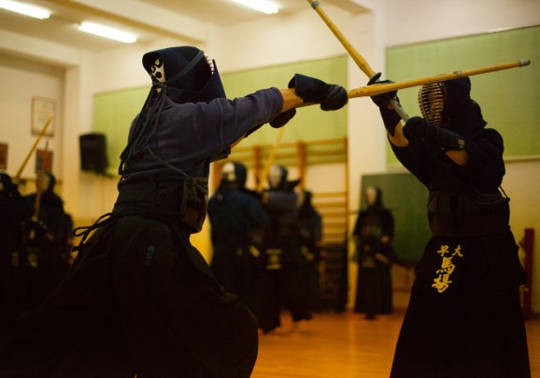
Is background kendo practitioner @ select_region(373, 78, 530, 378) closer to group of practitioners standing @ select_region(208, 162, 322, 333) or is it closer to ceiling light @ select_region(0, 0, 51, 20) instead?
group of practitioners standing @ select_region(208, 162, 322, 333)

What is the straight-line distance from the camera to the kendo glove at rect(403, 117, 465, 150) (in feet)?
8.95

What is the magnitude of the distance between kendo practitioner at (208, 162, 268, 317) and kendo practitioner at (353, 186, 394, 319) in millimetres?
1653

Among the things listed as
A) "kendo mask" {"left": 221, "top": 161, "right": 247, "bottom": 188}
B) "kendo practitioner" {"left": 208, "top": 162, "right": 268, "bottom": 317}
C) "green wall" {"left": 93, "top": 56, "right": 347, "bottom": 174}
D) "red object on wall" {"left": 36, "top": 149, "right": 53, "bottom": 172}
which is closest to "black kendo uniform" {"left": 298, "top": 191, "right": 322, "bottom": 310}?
"green wall" {"left": 93, "top": 56, "right": 347, "bottom": 174}

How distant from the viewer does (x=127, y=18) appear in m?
8.60

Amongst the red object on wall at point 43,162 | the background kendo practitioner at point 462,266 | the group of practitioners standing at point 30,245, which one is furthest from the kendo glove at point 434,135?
the red object on wall at point 43,162

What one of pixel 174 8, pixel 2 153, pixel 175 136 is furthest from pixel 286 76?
pixel 175 136

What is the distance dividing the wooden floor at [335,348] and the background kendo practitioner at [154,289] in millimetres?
2099

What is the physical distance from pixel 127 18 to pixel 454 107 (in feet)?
21.2

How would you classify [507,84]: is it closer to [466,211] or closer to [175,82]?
[466,211]

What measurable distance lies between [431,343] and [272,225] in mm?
4110

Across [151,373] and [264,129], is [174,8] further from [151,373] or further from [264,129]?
[151,373]

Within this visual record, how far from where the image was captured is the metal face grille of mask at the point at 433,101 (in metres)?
2.99

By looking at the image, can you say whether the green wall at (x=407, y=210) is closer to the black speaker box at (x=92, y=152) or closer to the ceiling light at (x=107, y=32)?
the ceiling light at (x=107, y=32)

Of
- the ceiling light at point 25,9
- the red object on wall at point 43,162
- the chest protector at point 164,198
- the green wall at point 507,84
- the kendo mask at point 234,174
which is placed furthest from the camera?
the red object on wall at point 43,162
